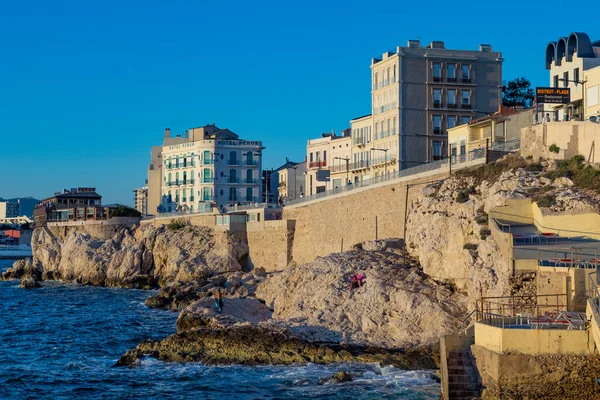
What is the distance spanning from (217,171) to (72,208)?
18.7 metres

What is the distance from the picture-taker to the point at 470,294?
3381 centimetres

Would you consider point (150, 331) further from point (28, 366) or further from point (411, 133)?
point (411, 133)

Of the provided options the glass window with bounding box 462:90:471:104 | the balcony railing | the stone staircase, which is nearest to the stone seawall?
the glass window with bounding box 462:90:471:104

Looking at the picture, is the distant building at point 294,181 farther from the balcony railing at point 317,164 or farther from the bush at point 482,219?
the bush at point 482,219

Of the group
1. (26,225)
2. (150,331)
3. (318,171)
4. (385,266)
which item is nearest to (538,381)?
(385,266)

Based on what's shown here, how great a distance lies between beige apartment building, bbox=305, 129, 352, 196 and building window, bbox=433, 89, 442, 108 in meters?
10.4

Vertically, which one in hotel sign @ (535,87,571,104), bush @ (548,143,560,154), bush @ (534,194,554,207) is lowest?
bush @ (534,194,554,207)

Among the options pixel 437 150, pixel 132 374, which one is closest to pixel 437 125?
pixel 437 150

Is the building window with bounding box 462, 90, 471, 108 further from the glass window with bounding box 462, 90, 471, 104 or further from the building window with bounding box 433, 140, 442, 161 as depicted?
the building window with bounding box 433, 140, 442, 161

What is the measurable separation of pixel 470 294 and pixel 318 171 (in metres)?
44.4

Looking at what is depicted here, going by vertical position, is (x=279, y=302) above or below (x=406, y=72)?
below

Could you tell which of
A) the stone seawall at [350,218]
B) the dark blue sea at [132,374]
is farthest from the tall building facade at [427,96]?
the dark blue sea at [132,374]

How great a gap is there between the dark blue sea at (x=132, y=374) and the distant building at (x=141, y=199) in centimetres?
9401

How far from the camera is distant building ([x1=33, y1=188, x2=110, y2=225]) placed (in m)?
88.7
